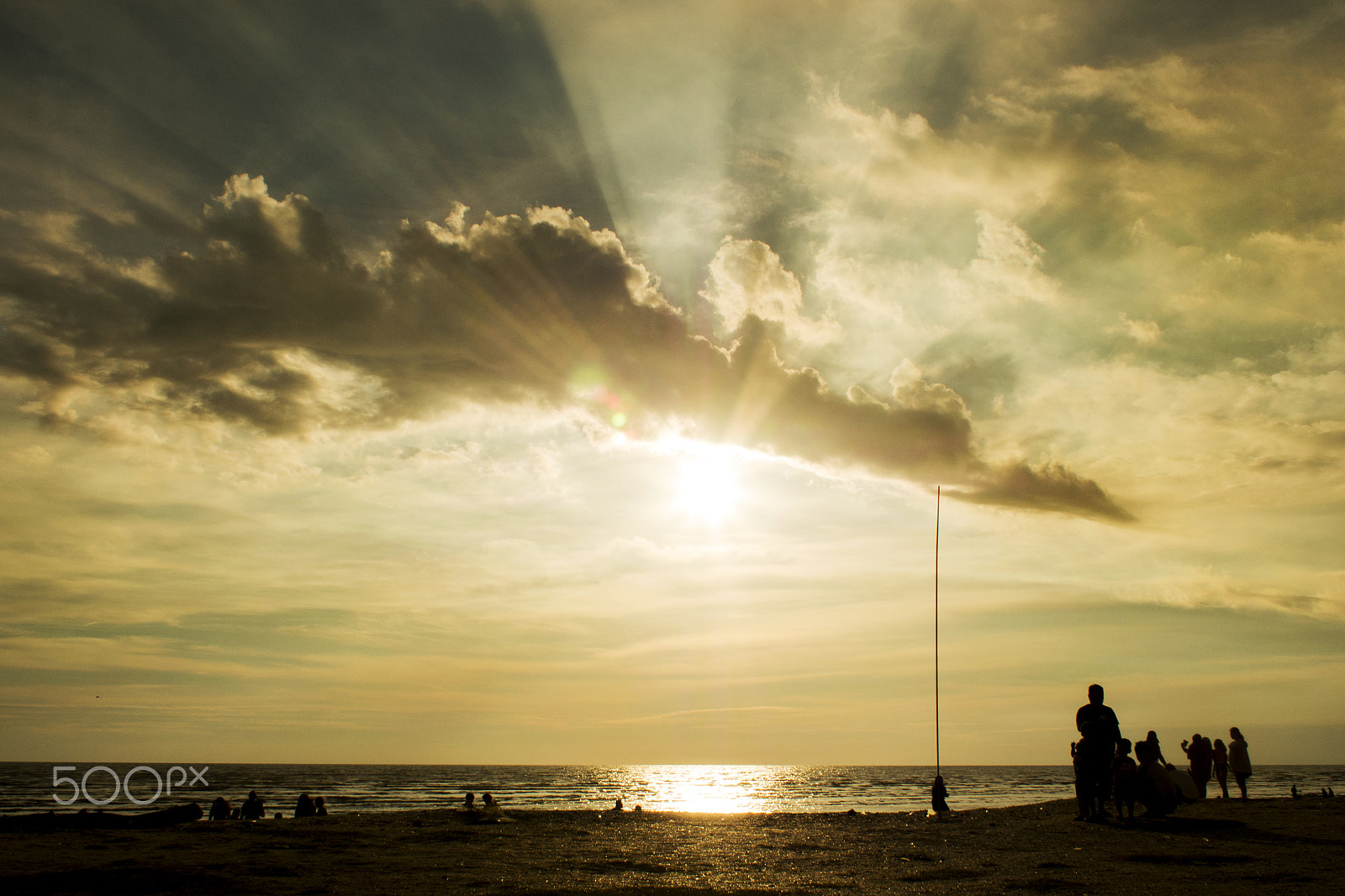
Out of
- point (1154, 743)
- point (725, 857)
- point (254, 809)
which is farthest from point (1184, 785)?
point (254, 809)

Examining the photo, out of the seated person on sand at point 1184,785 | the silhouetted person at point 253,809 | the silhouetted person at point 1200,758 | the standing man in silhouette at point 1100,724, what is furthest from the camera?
the silhouetted person at point 253,809

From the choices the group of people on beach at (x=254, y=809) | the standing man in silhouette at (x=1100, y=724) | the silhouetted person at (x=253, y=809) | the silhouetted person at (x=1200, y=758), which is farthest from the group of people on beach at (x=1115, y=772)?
the silhouetted person at (x=253, y=809)

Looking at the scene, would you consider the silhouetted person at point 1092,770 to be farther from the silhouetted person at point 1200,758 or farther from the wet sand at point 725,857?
the silhouetted person at point 1200,758

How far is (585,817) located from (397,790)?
61.1m

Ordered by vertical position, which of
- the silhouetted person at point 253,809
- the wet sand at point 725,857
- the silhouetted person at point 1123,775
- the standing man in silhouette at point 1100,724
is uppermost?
A: the standing man in silhouette at point 1100,724

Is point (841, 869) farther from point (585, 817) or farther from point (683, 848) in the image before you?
point (585, 817)

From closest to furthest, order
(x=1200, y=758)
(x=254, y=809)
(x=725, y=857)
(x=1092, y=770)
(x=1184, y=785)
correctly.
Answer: (x=725, y=857) < (x=1092, y=770) < (x=1184, y=785) < (x=1200, y=758) < (x=254, y=809)

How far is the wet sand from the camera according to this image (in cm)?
938

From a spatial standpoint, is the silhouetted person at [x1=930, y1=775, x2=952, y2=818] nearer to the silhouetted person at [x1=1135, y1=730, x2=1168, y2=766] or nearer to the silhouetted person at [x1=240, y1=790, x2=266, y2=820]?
the silhouetted person at [x1=1135, y1=730, x2=1168, y2=766]

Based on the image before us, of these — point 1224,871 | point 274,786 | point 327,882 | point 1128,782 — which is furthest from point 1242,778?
point 274,786

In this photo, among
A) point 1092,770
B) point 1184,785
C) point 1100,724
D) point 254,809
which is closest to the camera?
point 1100,724

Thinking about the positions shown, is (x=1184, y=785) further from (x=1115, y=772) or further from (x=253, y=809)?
(x=253, y=809)

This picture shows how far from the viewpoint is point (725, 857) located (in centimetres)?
1278

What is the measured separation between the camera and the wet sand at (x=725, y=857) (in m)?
9.38
